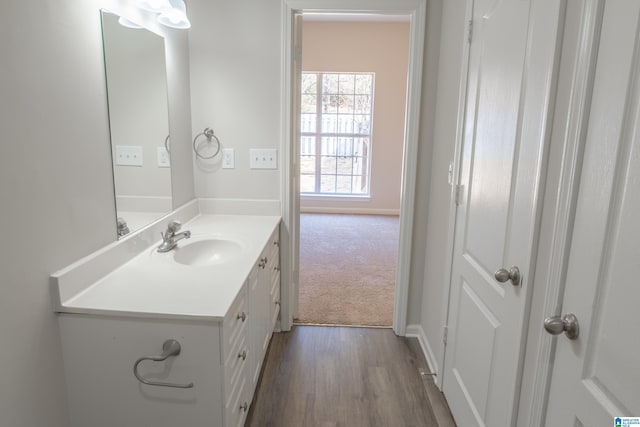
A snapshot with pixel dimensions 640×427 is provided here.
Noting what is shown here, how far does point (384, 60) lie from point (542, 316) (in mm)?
5510

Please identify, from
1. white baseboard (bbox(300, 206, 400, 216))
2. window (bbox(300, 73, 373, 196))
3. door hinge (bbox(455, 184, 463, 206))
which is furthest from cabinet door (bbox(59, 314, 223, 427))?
white baseboard (bbox(300, 206, 400, 216))

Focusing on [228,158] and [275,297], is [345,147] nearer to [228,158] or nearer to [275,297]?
[228,158]

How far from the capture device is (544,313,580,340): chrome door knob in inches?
43.3

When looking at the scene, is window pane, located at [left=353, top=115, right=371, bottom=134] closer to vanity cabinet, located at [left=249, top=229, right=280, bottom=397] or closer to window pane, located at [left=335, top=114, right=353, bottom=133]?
window pane, located at [left=335, top=114, right=353, bottom=133]

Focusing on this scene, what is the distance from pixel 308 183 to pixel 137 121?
489 centimetres

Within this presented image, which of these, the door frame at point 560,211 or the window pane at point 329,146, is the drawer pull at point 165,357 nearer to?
the door frame at point 560,211

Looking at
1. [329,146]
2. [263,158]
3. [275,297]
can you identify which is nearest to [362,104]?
[329,146]

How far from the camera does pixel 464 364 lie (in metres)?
1.97

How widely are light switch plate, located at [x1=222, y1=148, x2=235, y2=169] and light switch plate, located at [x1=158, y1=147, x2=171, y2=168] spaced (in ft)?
1.46

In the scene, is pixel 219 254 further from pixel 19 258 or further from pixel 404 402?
pixel 404 402

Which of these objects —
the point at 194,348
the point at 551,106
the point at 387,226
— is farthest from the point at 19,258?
the point at 387,226

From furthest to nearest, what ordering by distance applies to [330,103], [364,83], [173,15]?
[330,103] → [364,83] → [173,15]

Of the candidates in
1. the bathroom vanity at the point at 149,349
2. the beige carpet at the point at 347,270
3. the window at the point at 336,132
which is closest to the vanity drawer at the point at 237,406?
the bathroom vanity at the point at 149,349

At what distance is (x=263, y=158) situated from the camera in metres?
2.68
